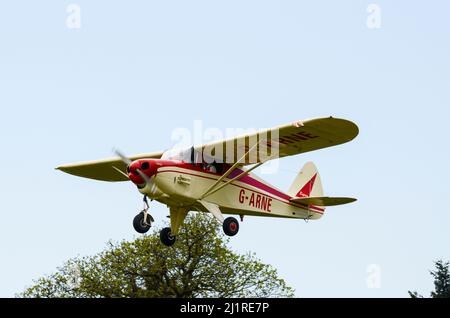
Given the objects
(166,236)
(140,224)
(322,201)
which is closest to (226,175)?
(166,236)

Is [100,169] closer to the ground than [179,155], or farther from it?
farther from it

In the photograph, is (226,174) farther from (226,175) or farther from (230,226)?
(230,226)

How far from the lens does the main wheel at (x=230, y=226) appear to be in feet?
77.0

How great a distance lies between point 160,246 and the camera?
35.4 m

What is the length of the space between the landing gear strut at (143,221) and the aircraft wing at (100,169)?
393 centimetres

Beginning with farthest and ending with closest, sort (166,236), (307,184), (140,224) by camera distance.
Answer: (307,184) < (166,236) < (140,224)

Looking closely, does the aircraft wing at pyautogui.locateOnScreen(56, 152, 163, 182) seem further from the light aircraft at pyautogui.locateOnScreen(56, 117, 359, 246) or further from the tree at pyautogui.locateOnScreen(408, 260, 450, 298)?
the tree at pyautogui.locateOnScreen(408, 260, 450, 298)

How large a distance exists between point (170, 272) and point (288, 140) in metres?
12.0

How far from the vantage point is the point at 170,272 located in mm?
33906

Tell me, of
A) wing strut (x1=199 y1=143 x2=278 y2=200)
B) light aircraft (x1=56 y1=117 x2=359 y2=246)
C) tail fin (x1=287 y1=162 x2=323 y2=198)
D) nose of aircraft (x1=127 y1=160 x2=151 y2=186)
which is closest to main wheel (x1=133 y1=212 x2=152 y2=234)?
light aircraft (x1=56 y1=117 x2=359 y2=246)

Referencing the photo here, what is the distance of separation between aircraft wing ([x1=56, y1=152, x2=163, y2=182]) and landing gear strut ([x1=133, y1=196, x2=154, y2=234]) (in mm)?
3933

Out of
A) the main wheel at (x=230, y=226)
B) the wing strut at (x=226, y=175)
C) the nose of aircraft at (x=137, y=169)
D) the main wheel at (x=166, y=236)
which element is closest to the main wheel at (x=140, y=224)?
the main wheel at (x=166, y=236)
